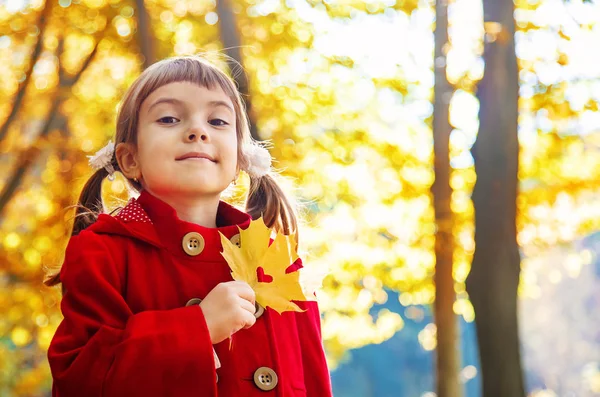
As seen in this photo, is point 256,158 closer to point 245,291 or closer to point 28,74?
point 245,291

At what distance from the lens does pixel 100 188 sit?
7.78ft

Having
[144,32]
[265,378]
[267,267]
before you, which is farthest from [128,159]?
[144,32]

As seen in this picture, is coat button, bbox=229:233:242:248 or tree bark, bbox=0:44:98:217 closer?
coat button, bbox=229:233:242:248

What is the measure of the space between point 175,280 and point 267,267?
0.78ft

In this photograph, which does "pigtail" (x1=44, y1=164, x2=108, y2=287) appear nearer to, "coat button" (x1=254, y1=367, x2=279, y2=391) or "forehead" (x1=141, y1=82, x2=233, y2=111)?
"forehead" (x1=141, y1=82, x2=233, y2=111)

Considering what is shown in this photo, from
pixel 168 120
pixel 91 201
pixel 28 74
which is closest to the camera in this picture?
pixel 168 120

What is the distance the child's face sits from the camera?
1.96m

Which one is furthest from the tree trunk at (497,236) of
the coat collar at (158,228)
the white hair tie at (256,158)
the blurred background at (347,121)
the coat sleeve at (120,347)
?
the coat sleeve at (120,347)

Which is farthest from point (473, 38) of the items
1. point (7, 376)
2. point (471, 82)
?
point (7, 376)

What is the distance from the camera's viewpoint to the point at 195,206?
2057 mm

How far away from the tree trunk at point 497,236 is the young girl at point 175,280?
3.65 m

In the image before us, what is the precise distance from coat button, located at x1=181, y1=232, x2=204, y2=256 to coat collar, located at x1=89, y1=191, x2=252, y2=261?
0.04 feet

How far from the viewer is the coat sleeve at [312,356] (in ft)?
6.82

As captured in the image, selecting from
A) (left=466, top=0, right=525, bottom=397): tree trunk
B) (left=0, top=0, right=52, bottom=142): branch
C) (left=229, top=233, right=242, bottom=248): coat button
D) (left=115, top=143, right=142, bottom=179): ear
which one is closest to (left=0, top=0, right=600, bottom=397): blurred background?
(left=0, top=0, right=52, bottom=142): branch
